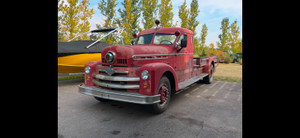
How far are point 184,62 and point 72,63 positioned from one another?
4373 millimetres

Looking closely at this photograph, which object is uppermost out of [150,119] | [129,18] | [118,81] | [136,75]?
[129,18]

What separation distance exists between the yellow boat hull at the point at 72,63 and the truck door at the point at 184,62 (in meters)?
3.81

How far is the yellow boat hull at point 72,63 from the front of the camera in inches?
252

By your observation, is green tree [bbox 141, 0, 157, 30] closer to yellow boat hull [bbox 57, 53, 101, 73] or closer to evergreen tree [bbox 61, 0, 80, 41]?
evergreen tree [bbox 61, 0, 80, 41]

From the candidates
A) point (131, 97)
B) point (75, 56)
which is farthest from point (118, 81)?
point (75, 56)

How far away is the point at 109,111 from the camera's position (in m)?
3.94

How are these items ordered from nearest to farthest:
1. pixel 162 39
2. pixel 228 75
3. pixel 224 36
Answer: pixel 162 39 < pixel 228 75 < pixel 224 36

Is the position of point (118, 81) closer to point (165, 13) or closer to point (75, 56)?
point (75, 56)

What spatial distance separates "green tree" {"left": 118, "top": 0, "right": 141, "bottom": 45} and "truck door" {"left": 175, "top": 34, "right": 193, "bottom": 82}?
30.4ft

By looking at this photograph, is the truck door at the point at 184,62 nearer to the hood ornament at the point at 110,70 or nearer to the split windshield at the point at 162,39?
the split windshield at the point at 162,39

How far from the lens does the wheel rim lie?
3.69 metres

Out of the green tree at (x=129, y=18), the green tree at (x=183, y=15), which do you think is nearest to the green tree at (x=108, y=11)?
the green tree at (x=129, y=18)

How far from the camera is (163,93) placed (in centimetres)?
376
